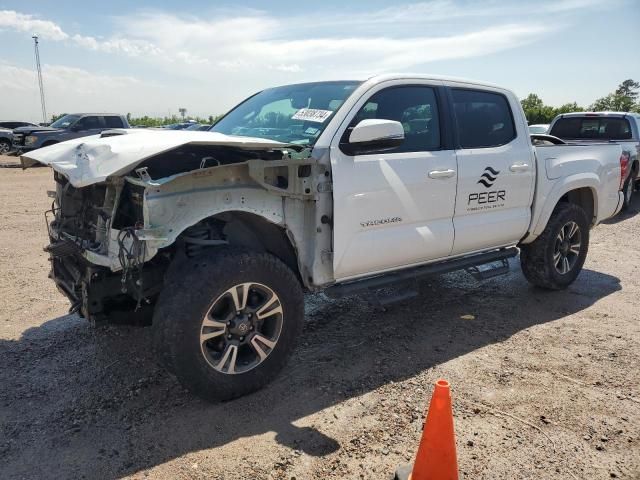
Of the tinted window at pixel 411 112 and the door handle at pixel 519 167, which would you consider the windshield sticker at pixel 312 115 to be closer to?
the tinted window at pixel 411 112

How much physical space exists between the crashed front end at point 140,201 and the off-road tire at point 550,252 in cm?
299

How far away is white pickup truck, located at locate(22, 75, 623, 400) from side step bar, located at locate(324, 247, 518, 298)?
0.01 metres

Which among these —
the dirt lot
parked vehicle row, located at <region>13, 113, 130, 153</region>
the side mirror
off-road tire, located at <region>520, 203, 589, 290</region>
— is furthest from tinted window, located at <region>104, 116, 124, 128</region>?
the side mirror

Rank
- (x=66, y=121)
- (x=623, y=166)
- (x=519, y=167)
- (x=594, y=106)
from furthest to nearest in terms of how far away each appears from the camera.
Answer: (x=594, y=106), (x=66, y=121), (x=623, y=166), (x=519, y=167)

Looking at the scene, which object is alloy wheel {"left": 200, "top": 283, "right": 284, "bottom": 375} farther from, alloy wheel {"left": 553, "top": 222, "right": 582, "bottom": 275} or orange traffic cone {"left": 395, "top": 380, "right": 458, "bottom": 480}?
alloy wheel {"left": 553, "top": 222, "right": 582, "bottom": 275}

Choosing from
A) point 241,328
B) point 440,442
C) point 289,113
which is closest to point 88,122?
point 289,113

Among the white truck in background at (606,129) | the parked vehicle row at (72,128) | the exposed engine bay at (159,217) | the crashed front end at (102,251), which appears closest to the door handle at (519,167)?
the exposed engine bay at (159,217)

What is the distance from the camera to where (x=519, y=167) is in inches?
189

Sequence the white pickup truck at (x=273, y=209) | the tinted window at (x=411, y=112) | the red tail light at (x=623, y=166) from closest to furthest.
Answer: the white pickup truck at (x=273, y=209), the tinted window at (x=411, y=112), the red tail light at (x=623, y=166)

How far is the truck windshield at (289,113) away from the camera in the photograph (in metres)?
3.83

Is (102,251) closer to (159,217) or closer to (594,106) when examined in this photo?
(159,217)

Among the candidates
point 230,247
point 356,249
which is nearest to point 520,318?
point 356,249

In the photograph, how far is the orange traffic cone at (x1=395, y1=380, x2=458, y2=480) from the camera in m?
2.45

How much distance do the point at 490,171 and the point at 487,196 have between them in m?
0.21
